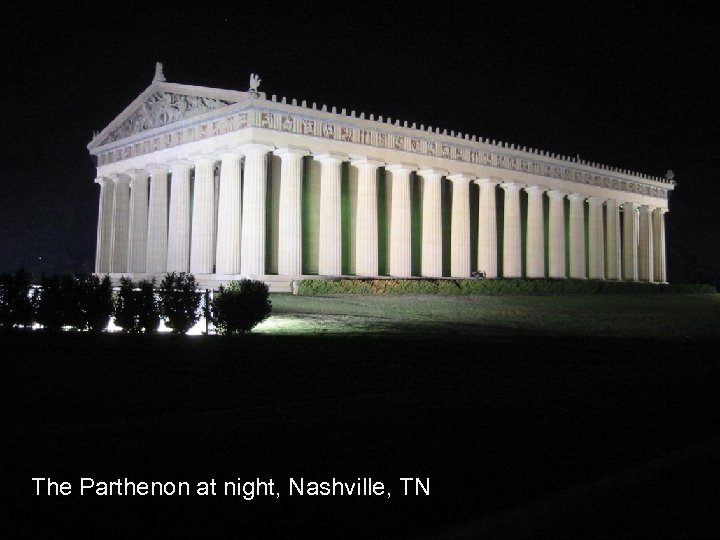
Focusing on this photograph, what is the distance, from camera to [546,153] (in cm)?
5956

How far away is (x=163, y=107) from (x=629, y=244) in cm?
4345


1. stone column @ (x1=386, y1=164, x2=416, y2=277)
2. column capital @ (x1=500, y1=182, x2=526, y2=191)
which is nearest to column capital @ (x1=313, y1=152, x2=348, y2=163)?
stone column @ (x1=386, y1=164, x2=416, y2=277)

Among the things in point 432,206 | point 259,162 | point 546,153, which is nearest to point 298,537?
Result: point 259,162

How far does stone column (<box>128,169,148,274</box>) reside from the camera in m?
50.7

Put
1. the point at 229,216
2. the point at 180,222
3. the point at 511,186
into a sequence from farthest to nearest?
the point at 511,186 → the point at 180,222 → the point at 229,216

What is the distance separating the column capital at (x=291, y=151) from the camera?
142 feet

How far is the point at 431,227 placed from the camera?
166 ft

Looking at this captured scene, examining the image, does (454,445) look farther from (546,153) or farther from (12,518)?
(546,153)

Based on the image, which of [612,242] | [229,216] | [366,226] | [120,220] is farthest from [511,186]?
[120,220]

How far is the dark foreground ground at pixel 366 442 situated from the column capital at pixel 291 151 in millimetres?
28122

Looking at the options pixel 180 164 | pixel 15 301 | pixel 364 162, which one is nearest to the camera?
pixel 15 301

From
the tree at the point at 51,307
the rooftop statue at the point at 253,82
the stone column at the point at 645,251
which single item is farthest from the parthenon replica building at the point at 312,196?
the tree at the point at 51,307

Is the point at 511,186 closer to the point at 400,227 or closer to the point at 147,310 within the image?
the point at 400,227

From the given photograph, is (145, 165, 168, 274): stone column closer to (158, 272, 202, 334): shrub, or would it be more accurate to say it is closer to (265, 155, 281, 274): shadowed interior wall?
(265, 155, 281, 274): shadowed interior wall
